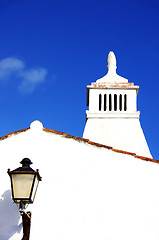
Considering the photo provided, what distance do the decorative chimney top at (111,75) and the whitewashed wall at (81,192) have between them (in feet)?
61.5

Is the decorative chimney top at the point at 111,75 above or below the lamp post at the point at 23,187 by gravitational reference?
above

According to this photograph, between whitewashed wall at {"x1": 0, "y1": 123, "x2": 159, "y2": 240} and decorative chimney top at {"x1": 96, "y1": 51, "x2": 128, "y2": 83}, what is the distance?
1875cm

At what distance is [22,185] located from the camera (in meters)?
5.67

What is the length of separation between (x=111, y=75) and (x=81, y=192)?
20543mm

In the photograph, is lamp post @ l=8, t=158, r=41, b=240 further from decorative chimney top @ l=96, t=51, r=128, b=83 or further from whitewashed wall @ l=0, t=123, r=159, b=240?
decorative chimney top @ l=96, t=51, r=128, b=83

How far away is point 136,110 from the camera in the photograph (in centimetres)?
2503

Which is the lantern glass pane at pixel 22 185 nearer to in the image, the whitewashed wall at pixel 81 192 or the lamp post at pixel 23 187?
the lamp post at pixel 23 187

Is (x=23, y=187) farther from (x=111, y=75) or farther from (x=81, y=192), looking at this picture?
(x=111, y=75)

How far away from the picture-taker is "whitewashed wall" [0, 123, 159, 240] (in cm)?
750

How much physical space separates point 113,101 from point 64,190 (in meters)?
17.7

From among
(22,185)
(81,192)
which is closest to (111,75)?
(81,192)

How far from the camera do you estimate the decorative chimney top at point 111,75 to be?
2678 centimetres

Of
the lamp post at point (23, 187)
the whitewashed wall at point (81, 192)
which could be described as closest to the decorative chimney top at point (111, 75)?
the whitewashed wall at point (81, 192)

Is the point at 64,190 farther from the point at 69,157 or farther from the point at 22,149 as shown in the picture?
the point at 22,149
